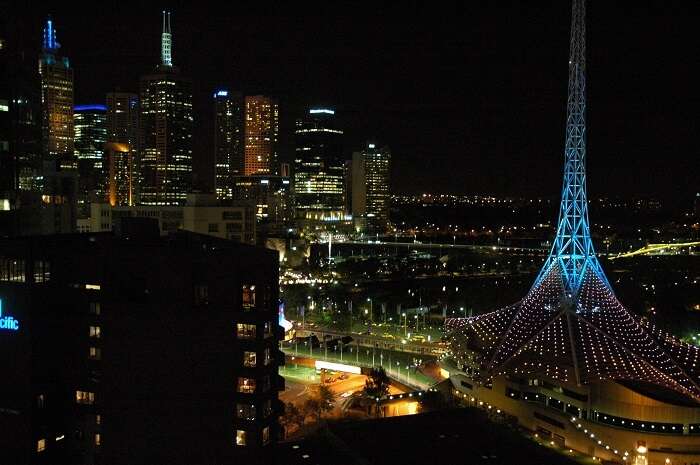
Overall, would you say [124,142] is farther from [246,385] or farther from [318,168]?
[246,385]

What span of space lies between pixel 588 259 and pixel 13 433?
1763cm

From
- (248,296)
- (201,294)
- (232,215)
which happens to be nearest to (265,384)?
(248,296)

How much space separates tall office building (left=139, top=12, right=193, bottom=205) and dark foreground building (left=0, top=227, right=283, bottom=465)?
6789cm

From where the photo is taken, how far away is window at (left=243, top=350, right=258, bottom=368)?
11258 mm

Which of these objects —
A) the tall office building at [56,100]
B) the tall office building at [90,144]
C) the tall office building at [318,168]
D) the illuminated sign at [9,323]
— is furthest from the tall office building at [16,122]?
the tall office building at [318,168]

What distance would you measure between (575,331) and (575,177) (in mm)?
5550

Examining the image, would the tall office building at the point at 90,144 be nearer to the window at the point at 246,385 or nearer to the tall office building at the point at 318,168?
the tall office building at the point at 318,168

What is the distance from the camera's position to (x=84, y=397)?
12586mm

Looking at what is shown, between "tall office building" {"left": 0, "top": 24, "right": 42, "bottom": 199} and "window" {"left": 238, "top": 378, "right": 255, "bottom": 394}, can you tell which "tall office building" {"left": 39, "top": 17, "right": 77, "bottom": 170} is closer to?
"tall office building" {"left": 0, "top": 24, "right": 42, "bottom": 199}

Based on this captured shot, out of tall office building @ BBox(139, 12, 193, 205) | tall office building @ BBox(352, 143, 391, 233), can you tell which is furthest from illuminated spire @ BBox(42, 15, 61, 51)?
tall office building @ BBox(352, 143, 391, 233)

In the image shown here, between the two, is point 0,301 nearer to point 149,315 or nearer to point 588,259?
point 149,315

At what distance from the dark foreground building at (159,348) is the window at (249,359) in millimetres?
15

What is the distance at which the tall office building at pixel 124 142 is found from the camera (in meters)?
77.9

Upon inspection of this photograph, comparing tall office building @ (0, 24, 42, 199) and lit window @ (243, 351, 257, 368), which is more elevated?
tall office building @ (0, 24, 42, 199)
